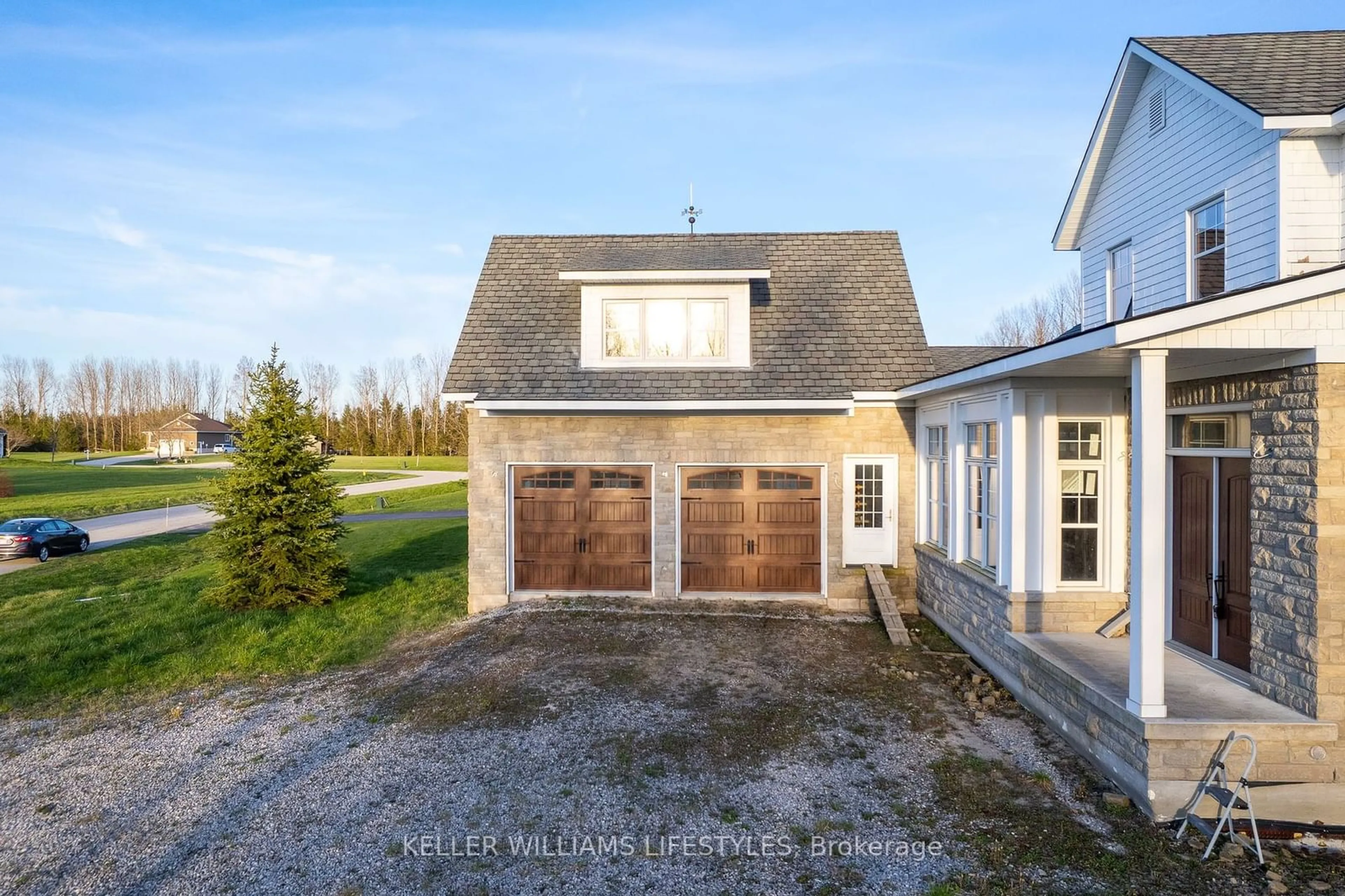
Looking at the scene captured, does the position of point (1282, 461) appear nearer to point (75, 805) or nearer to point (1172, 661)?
point (1172, 661)

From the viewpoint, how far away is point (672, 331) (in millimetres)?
11055

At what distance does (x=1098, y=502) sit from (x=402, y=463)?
51.0m

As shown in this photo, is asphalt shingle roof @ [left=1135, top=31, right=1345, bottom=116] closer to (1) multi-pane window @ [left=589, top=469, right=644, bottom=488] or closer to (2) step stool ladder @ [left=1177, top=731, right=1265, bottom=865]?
(2) step stool ladder @ [left=1177, top=731, right=1265, bottom=865]

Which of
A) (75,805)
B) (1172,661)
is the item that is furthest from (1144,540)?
(75,805)

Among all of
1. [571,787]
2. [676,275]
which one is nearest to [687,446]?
[676,275]

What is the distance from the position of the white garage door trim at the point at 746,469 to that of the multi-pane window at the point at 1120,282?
4.92 meters

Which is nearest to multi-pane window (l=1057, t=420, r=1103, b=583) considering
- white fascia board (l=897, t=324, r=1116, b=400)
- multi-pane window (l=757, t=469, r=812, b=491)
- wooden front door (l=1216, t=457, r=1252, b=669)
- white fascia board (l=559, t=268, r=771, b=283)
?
white fascia board (l=897, t=324, r=1116, b=400)

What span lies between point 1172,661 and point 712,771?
453cm

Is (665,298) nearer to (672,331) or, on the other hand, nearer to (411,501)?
(672,331)

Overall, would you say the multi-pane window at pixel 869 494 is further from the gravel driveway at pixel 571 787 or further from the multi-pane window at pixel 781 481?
the gravel driveway at pixel 571 787

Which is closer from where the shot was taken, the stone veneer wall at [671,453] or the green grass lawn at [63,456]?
the stone veneer wall at [671,453]

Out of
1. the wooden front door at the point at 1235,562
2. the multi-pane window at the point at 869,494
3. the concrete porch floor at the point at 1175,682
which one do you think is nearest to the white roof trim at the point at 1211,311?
the wooden front door at the point at 1235,562

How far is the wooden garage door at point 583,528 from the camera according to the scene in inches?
424

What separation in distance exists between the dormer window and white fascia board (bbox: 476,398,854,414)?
908mm
